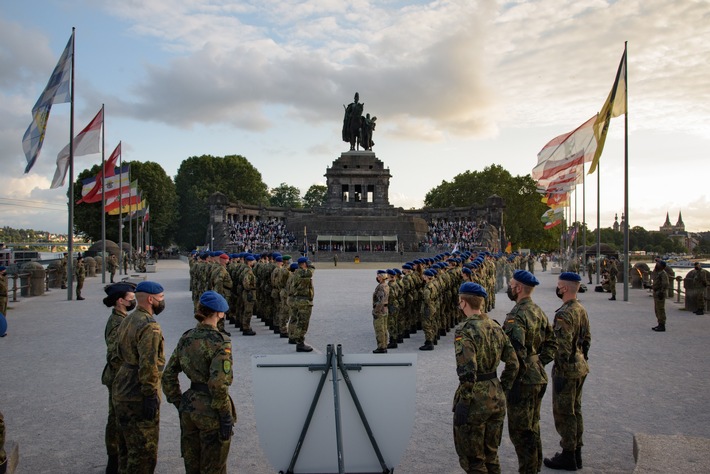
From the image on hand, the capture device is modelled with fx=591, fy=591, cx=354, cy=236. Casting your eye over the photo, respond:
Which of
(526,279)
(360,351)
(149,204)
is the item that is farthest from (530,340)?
(149,204)

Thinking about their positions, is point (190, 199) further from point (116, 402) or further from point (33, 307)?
point (116, 402)

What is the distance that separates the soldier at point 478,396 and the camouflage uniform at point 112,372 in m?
3.14

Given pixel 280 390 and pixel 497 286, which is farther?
pixel 497 286

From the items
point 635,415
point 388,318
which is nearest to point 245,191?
point 388,318

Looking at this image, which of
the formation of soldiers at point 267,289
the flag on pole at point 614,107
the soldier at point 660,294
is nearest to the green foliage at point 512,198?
the flag on pole at point 614,107

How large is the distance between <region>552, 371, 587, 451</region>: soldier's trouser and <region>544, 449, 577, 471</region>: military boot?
57mm

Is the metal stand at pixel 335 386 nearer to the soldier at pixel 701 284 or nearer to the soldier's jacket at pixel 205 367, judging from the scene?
the soldier's jacket at pixel 205 367

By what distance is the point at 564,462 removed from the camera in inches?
233

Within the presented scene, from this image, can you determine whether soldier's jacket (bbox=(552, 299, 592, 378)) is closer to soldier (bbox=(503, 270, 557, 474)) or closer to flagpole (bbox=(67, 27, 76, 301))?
soldier (bbox=(503, 270, 557, 474))

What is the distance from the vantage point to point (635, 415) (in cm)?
760

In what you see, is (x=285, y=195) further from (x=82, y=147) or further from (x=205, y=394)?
(x=205, y=394)

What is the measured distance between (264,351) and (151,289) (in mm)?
6731

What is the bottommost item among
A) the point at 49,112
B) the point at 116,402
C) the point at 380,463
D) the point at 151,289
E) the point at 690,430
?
the point at 690,430

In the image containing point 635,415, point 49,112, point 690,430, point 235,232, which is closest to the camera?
point 690,430
